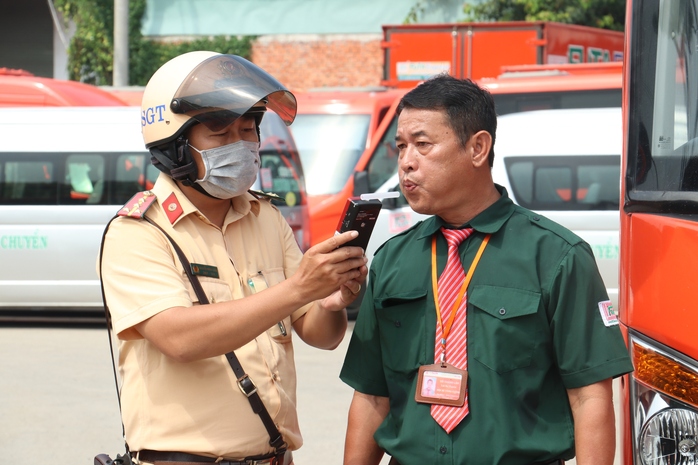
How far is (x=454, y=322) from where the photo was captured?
234 centimetres

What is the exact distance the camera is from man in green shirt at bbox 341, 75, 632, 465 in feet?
7.43

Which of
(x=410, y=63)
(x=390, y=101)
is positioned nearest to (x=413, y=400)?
(x=390, y=101)

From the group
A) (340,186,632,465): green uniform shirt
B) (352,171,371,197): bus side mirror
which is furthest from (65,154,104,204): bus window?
(340,186,632,465): green uniform shirt

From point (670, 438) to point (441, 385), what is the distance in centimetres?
56

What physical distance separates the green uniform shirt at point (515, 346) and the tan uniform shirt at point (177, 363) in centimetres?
35

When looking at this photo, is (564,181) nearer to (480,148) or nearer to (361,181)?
(361,181)

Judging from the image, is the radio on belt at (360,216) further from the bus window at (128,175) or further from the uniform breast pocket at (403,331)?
the bus window at (128,175)

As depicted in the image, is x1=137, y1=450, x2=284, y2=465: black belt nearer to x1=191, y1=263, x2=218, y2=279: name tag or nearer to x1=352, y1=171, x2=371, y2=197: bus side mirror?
x1=191, y1=263, x2=218, y2=279: name tag

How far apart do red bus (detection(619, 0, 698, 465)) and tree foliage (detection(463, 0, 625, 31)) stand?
18.5 meters

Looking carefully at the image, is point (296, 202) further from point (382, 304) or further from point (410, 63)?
point (382, 304)

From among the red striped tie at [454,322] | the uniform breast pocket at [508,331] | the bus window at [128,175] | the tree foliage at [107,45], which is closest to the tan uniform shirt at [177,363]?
the red striped tie at [454,322]

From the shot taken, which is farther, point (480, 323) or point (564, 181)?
point (564, 181)

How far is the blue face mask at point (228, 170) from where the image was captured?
2.56 m

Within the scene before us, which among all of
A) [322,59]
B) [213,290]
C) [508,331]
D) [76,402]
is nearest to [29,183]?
[76,402]
